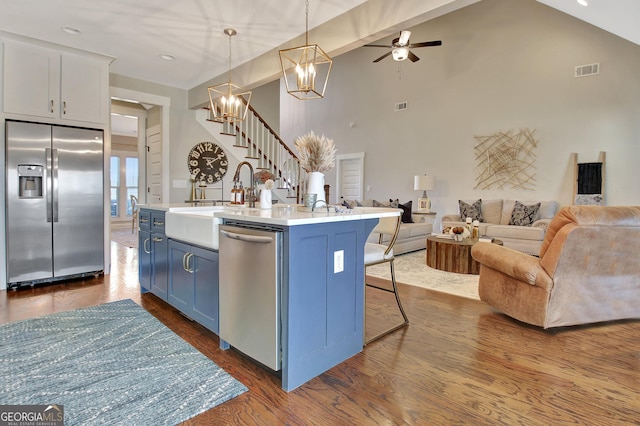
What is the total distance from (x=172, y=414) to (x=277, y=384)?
20.7 inches

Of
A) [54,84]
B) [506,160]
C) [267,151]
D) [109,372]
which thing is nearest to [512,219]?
[506,160]

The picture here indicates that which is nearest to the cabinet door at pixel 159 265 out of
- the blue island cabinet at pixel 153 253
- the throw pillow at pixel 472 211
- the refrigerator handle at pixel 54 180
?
the blue island cabinet at pixel 153 253

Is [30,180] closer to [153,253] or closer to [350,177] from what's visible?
[153,253]

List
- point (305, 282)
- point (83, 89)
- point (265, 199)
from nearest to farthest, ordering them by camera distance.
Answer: point (305, 282) → point (265, 199) → point (83, 89)

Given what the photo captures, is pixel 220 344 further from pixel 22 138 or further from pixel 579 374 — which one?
pixel 22 138

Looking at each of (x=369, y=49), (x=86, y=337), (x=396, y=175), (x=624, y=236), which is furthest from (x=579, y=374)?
(x=369, y=49)

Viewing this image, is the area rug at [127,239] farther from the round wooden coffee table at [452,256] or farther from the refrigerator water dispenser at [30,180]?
the round wooden coffee table at [452,256]

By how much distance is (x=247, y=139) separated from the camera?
638 centimetres

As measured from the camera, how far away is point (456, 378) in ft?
A: 6.08

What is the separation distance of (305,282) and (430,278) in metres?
2.77

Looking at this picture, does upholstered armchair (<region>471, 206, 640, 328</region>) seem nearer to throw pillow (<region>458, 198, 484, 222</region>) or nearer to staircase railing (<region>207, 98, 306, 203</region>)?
throw pillow (<region>458, 198, 484, 222</region>)

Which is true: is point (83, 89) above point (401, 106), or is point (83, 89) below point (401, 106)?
below

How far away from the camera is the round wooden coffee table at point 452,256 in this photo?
4.30 m

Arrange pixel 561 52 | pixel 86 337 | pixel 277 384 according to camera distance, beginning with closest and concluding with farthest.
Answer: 1. pixel 277 384
2. pixel 86 337
3. pixel 561 52
